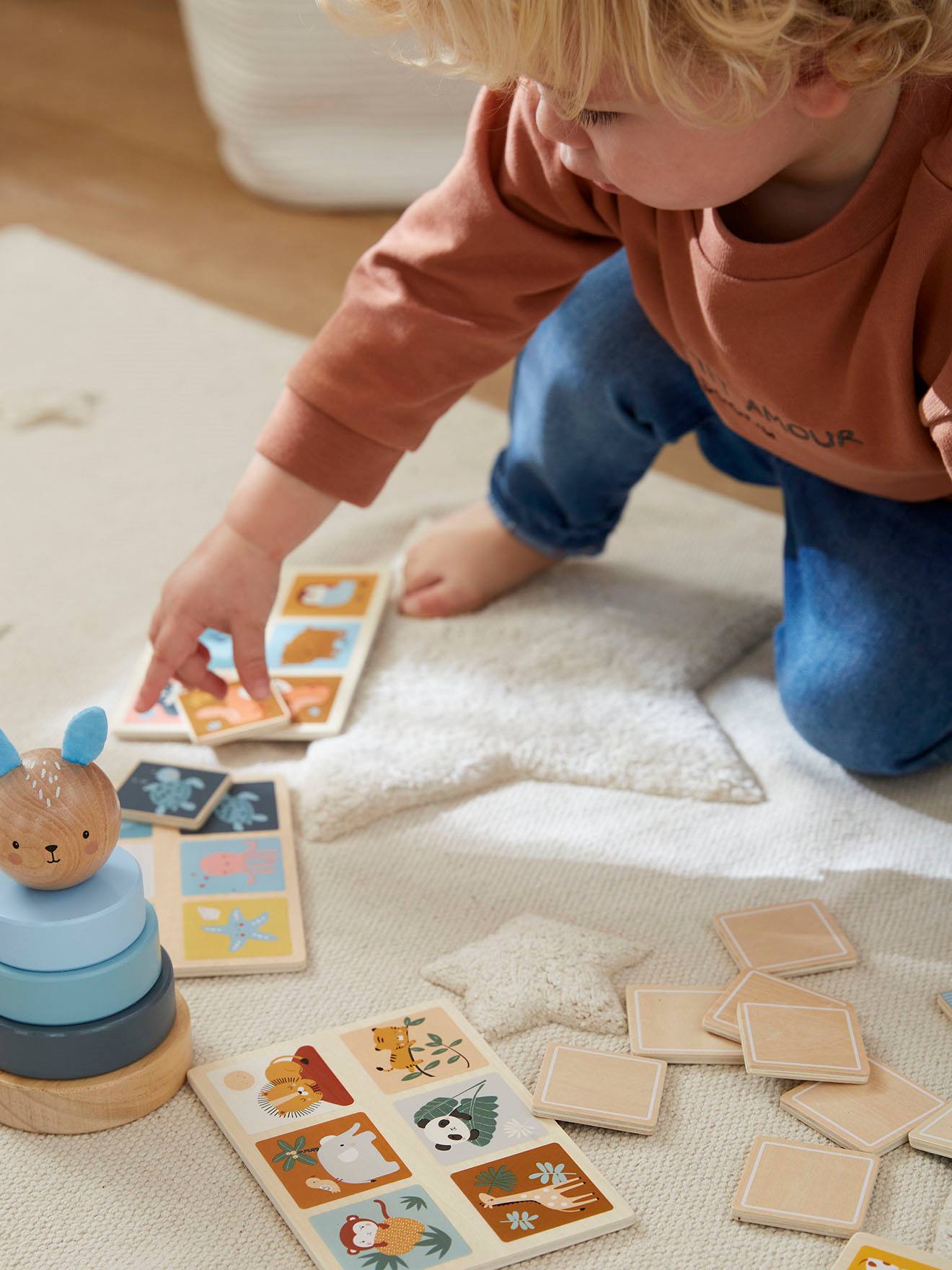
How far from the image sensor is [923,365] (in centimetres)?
83

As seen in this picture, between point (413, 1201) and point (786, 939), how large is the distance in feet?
1.00

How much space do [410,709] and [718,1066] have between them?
38 centimetres

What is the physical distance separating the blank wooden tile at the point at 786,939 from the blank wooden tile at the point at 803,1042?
0.04 meters

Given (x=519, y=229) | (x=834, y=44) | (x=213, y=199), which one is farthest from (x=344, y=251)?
(x=834, y=44)

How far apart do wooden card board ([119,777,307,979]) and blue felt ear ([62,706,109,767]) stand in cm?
20

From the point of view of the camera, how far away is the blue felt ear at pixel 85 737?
685mm

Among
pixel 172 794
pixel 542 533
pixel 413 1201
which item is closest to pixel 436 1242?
pixel 413 1201

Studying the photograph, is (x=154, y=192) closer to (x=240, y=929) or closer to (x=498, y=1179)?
(x=240, y=929)

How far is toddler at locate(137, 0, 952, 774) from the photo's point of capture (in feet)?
2.16

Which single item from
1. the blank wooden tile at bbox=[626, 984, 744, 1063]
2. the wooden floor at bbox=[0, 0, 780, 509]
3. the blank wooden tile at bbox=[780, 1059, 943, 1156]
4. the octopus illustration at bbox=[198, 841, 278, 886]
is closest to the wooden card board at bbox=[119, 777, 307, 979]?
the octopus illustration at bbox=[198, 841, 278, 886]

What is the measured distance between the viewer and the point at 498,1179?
2.35ft

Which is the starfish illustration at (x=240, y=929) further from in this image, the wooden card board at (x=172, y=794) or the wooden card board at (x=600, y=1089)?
the wooden card board at (x=600, y=1089)

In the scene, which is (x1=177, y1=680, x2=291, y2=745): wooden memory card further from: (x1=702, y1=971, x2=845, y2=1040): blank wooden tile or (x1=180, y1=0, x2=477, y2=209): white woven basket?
(x1=180, y1=0, x2=477, y2=209): white woven basket

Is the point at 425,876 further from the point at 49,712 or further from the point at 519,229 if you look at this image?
the point at 519,229
